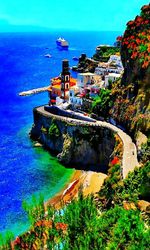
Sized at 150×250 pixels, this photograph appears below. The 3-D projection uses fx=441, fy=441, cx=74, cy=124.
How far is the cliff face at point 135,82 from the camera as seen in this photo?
6481 centimetres

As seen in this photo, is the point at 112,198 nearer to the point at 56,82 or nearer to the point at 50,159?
the point at 50,159

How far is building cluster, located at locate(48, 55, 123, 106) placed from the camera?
81.4 m

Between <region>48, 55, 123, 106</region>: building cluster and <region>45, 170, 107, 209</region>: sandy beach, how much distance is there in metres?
18.3

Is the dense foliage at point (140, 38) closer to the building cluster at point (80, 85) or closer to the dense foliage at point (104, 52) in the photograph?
the building cluster at point (80, 85)

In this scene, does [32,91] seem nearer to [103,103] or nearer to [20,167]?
[103,103]

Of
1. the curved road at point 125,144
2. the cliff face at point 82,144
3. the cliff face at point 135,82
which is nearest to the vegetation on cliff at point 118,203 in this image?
the cliff face at point 135,82

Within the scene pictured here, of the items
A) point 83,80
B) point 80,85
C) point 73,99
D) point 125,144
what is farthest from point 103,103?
point 125,144

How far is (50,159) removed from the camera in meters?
74.0

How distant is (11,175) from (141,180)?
25.7 m

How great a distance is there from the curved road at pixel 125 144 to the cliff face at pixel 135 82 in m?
1.49

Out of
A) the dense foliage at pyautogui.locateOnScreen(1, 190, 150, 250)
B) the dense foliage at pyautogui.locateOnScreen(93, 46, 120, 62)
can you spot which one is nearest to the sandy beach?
the dense foliage at pyautogui.locateOnScreen(1, 190, 150, 250)

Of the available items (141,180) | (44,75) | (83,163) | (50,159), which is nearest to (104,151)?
(83,163)

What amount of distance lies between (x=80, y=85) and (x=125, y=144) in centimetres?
2447

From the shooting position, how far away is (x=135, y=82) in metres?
68.3
